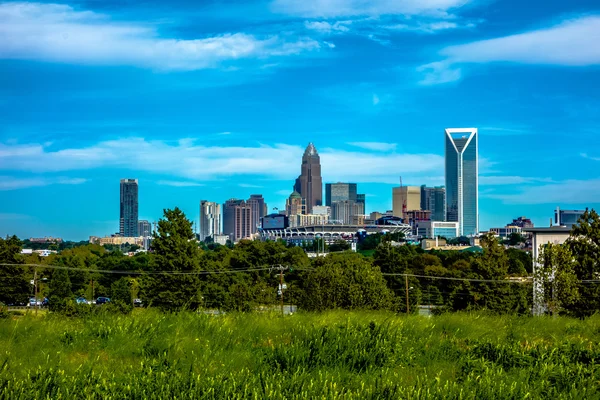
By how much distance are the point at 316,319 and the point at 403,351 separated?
74.9 inches

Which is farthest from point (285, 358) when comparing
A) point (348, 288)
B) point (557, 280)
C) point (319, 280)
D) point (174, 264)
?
point (174, 264)

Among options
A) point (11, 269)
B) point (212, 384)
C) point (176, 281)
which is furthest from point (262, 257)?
point (212, 384)

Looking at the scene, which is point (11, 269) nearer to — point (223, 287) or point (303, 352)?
point (223, 287)

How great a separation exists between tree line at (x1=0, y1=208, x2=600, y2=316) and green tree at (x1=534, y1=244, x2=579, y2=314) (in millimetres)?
40

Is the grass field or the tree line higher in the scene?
the grass field

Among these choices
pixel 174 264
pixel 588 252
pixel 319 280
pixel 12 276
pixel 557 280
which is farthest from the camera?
pixel 174 264

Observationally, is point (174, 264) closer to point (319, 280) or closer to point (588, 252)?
point (319, 280)

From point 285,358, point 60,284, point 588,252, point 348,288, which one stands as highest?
point 285,358

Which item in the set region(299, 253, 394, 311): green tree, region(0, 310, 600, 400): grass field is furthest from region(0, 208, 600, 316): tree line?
region(0, 310, 600, 400): grass field

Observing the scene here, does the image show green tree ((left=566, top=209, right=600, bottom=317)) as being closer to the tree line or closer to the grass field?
the tree line

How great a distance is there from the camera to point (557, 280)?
25.8 m

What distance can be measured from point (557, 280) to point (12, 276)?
27667 millimetres

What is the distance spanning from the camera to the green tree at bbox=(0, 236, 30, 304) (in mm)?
37281

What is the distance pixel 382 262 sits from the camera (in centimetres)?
5097
